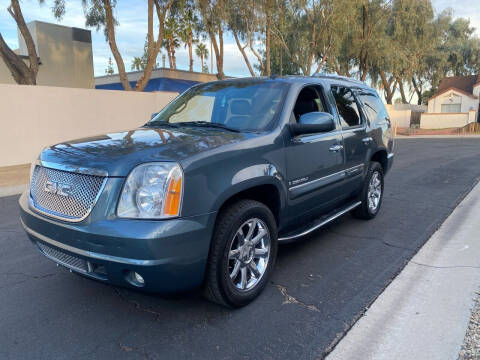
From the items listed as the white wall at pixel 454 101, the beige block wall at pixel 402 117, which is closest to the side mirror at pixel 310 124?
the beige block wall at pixel 402 117

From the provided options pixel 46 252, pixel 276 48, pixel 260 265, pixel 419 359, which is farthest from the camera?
pixel 276 48

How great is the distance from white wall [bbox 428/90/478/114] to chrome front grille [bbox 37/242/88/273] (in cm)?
4731

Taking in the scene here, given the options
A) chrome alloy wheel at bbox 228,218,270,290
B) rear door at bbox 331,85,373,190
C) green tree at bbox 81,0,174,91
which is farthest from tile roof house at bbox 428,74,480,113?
chrome alloy wheel at bbox 228,218,270,290

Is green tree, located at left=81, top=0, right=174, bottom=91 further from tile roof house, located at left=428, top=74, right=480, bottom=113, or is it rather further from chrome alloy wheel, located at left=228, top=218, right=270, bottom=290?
tile roof house, located at left=428, top=74, right=480, bottom=113

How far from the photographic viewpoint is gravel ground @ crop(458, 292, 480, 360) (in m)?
2.53

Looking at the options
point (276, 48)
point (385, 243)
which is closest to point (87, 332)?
point (385, 243)

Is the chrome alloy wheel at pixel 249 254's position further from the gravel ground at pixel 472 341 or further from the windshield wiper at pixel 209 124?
the gravel ground at pixel 472 341

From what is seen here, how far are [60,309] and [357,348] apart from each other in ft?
7.61

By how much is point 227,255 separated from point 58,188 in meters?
1.35

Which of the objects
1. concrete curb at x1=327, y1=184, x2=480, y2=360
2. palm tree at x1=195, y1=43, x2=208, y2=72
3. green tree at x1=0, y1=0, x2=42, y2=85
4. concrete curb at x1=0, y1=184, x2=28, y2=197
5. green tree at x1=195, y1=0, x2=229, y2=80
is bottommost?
concrete curb at x1=327, y1=184, x2=480, y2=360

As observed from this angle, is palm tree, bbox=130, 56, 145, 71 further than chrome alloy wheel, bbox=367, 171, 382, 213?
Yes

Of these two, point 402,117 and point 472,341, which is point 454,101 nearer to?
point 402,117

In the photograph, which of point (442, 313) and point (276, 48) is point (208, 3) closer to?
point (276, 48)

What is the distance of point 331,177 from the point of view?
426cm
